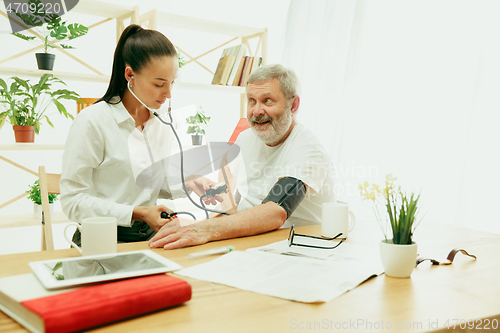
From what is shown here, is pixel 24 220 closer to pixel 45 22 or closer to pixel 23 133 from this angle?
pixel 23 133

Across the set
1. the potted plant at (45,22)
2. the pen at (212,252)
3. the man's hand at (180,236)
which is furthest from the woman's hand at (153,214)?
the potted plant at (45,22)

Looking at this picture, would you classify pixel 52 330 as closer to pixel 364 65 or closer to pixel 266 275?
pixel 266 275

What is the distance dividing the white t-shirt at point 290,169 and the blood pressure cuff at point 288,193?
0.03 meters

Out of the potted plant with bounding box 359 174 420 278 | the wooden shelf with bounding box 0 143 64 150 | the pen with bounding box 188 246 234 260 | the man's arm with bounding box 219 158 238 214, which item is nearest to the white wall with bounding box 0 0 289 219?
the wooden shelf with bounding box 0 143 64 150

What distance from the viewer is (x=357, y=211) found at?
105 inches

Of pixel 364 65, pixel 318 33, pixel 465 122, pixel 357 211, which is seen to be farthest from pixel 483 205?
pixel 318 33

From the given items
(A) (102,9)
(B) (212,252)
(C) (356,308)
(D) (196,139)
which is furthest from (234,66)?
(C) (356,308)

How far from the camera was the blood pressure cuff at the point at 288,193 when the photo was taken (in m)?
1.35

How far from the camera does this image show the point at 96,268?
0.76 meters

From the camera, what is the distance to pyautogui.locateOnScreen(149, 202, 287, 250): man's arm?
1090 millimetres

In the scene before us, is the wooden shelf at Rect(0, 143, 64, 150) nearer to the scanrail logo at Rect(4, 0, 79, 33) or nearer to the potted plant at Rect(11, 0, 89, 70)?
the potted plant at Rect(11, 0, 89, 70)

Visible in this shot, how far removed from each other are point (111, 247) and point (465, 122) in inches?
70.4

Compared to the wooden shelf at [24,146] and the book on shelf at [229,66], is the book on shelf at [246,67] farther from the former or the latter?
the wooden shelf at [24,146]

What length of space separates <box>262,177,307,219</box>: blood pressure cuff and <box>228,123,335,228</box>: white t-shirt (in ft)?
0.09
